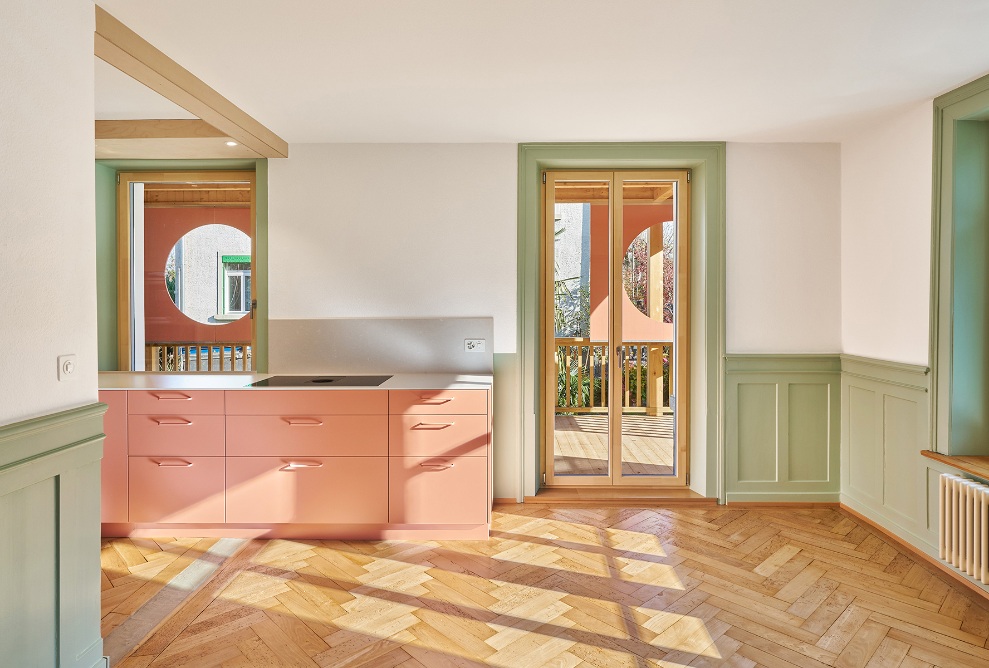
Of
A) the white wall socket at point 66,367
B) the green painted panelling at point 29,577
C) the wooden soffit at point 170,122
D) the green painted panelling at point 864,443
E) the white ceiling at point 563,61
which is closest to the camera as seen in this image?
the green painted panelling at point 29,577

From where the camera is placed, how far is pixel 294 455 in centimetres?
320

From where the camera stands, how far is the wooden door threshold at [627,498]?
151 inches

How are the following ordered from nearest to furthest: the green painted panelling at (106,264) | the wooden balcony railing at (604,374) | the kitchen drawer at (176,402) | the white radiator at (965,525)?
1. the white radiator at (965,525)
2. the kitchen drawer at (176,402)
3. the green painted panelling at (106,264)
4. the wooden balcony railing at (604,374)

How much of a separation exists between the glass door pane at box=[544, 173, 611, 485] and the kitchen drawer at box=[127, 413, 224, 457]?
2087 mm

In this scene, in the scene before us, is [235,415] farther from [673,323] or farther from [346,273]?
[673,323]

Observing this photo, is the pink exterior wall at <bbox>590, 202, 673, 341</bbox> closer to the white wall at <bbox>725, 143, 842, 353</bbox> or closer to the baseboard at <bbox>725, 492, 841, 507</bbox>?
the white wall at <bbox>725, 143, 842, 353</bbox>

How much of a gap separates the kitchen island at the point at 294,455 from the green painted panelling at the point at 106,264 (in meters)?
0.92

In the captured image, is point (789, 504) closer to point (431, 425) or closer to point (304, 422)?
point (431, 425)

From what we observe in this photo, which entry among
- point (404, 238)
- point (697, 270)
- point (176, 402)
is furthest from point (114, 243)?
point (697, 270)

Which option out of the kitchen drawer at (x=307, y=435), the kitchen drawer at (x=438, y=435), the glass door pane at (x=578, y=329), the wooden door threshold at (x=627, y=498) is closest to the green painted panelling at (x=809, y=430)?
the wooden door threshold at (x=627, y=498)

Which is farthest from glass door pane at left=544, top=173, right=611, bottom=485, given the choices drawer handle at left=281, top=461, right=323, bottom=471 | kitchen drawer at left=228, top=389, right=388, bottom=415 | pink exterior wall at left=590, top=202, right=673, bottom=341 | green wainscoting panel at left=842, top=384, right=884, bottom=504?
drawer handle at left=281, top=461, right=323, bottom=471

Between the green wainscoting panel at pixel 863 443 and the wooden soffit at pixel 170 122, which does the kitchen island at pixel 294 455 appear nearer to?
the wooden soffit at pixel 170 122

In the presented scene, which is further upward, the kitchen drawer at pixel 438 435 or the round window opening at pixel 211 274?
the round window opening at pixel 211 274

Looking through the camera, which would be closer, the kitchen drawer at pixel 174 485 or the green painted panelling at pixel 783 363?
the kitchen drawer at pixel 174 485
